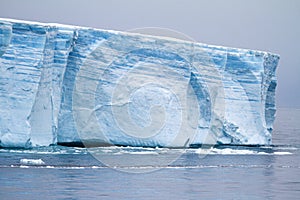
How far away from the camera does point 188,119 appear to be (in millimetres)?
18469

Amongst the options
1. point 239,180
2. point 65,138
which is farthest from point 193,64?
point 239,180

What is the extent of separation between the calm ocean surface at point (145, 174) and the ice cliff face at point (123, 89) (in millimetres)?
414

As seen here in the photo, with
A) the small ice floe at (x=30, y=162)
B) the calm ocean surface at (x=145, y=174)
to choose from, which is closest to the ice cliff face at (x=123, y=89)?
the calm ocean surface at (x=145, y=174)

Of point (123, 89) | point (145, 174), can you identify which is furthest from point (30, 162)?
point (123, 89)

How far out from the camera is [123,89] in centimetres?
1744

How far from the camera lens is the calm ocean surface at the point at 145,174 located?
11.7 metres

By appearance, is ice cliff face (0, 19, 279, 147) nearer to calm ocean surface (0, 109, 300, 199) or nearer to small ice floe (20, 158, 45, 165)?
calm ocean surface (0, 109, 300, 199)

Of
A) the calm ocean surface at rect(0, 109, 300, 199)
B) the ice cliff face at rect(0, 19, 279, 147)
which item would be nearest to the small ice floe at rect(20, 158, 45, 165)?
the calm ocean surface at rect(0, 109, 300, 199)

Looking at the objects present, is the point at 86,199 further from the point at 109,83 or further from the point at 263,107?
the point at 263,107

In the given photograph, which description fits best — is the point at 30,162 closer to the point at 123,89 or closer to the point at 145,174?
the point at 145,174

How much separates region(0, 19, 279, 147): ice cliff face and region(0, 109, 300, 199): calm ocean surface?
0.41 meters

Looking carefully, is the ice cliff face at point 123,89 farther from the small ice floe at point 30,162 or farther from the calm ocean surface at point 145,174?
the small ice floe at point 30,162

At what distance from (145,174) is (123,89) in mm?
3735

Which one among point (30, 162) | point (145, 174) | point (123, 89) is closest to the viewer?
point (145, 174)
